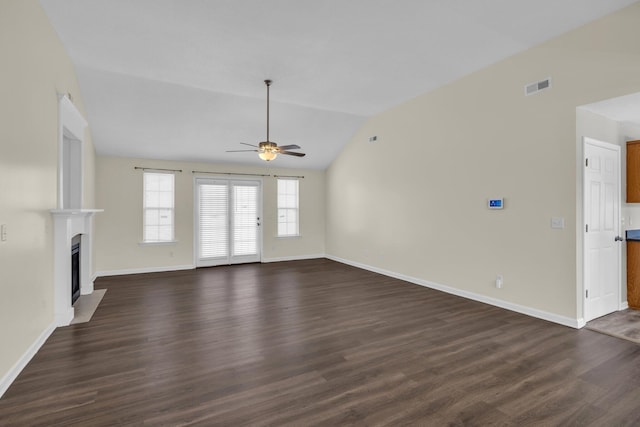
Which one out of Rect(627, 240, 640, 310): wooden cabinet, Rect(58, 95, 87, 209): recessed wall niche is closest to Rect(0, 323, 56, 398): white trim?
Rect(58, 95, 87, 209): recessed wall niche

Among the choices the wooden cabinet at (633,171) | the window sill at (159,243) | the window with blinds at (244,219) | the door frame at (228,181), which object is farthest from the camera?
the window with blinds at (244,219)

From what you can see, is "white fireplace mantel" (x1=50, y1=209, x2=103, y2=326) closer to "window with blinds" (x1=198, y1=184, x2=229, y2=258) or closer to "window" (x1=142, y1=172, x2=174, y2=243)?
"window" (x1=142, y1=172, x2=174, y2=243)

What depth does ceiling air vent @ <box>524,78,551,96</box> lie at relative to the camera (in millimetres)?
3750

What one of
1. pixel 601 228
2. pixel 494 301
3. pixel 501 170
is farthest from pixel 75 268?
pixel 601 228

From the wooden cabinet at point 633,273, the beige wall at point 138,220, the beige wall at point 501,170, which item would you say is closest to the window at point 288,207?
the beige wall at point 138,220

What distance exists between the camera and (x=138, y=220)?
6883 millimetres

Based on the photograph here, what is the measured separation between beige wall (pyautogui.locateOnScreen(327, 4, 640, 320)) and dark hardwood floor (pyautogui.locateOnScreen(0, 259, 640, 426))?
2.19ft

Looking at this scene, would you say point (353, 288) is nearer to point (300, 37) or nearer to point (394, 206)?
point (394, 206)

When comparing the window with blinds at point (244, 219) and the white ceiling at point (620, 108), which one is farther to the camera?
the window with blinds at point (244, 219)

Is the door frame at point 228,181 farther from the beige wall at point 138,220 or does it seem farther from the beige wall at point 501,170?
the beige wall at point 501,170

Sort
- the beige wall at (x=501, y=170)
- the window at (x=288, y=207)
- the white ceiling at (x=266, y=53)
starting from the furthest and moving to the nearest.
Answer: the window at (x=288, y=207)
the beige wall at (x=501, y=170)
the white ceiling at (x=266, y=53)

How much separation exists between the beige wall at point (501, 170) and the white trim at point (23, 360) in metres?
5.13

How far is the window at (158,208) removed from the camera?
276 inches

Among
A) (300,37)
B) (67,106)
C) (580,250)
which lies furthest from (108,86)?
(580,250)
